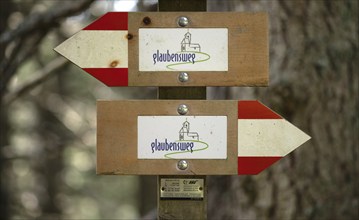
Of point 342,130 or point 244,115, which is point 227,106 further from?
point 342,130

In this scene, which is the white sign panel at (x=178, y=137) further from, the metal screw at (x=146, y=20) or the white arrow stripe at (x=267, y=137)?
the metal screw at (x=146, y=20)

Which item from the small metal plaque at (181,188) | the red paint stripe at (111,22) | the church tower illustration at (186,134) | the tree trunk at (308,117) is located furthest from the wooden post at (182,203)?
the tree trunk at (308,117)

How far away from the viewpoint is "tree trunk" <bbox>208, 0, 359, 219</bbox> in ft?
10.1

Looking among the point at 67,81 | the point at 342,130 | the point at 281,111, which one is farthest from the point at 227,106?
the point at 67,81

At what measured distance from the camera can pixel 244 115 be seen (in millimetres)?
2068

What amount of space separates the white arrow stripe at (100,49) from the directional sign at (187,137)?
0.45 ft

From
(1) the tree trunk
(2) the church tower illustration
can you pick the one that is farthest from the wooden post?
(1) the tree trunk

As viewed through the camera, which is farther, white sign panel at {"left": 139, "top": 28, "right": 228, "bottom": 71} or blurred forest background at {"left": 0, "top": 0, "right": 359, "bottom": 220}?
blurred forest background at {"left": 0, "top": 0, "right": 359, "bottom": 220}

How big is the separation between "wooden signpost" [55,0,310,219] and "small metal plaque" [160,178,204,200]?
1.4 inches

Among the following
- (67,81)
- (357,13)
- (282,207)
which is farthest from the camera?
(67,81)

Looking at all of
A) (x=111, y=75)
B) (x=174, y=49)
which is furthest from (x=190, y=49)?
(x=111, y=75)

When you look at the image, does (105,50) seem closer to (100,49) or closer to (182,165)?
(100,49)

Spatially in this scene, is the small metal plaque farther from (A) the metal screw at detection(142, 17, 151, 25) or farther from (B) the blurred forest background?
(B) the blurred forest background

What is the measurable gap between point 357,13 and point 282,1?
498 mm
